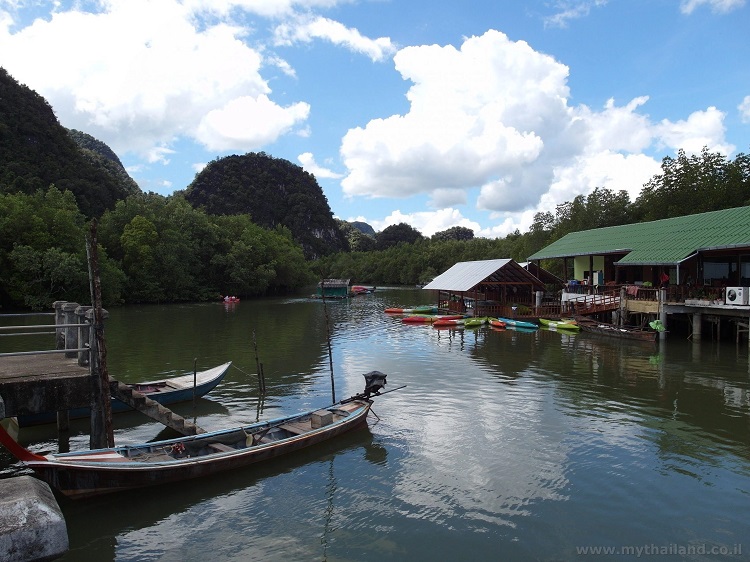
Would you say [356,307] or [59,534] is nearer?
[59,534]

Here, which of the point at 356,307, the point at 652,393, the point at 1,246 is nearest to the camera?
the point at 652,393

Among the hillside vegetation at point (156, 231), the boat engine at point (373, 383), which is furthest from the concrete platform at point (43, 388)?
the hillside vegetation at point (156, 231)

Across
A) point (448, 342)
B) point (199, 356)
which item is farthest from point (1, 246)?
point (448, 342)

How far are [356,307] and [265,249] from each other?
101 feet

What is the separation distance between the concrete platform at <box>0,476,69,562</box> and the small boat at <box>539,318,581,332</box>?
113 ft

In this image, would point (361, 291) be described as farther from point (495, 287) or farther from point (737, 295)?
point (737, 295)

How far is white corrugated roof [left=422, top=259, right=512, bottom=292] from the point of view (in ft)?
131

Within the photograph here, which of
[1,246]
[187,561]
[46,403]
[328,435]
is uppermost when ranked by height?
[1,246]

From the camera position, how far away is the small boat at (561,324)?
34656mm

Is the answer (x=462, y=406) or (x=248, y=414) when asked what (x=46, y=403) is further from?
(x=462, y=406)

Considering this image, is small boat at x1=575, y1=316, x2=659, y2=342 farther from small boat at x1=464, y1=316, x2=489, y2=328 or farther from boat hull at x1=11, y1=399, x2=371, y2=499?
boat hull at x1=11, y1=399, x2=371, y2=499

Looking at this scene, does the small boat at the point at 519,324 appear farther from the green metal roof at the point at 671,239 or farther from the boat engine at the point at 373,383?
the boat engine at the point at 373,383

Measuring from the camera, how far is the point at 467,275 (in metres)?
43.1

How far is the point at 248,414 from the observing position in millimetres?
16406
